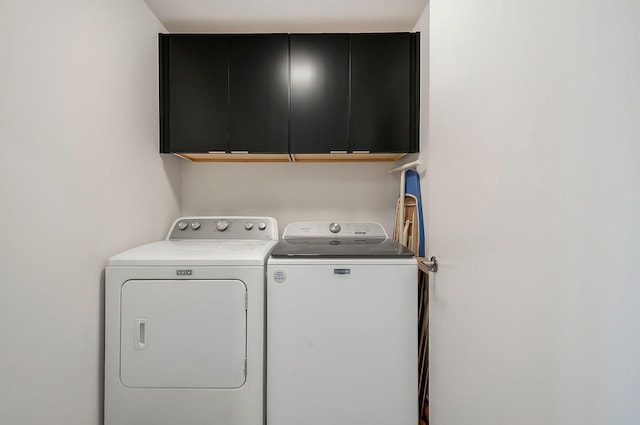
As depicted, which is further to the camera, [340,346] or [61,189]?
[340,346]

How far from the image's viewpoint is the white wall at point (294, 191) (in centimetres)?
214

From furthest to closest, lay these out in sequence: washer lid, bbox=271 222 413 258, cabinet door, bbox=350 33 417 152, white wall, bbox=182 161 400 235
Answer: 1. white wall, bbox=182 161 400 235
2. cabinet door, bbox=350 33 417 152
3. washer lid, bbox=271 222 413 258

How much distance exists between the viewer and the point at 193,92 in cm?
179

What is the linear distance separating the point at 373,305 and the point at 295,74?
145 cm

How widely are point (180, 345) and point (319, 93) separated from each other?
5.20ft

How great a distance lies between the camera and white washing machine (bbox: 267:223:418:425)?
1313mm

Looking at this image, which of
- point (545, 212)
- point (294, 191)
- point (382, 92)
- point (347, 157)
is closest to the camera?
point (545, 212)

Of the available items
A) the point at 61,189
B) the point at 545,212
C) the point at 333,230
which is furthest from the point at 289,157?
the point at 545,212

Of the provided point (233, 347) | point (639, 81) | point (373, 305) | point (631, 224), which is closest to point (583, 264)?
point (631, 224)

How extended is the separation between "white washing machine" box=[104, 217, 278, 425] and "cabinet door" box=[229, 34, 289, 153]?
0.88 meters

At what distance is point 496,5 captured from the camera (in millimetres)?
741

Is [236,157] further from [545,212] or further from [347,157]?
[545,212]

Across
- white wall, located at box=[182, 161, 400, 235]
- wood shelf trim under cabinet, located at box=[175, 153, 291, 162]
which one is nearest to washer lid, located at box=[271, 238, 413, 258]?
white wall, located at box=[182, 161, 400, 235]

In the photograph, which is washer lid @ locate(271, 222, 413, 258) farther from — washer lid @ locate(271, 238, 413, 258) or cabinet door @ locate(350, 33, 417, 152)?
cabinet door @ locate(350, 33, 417, 152)
